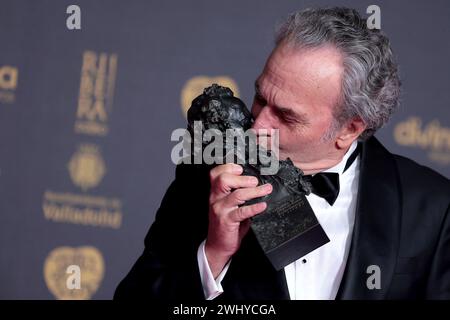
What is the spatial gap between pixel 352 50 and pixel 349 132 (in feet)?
0.70

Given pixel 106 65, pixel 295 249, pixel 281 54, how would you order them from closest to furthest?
pixel 295 249
pixel 281 54
pixel 106 65

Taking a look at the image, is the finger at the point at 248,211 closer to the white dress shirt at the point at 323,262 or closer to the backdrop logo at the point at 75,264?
the white dress shirt at the point at 323,262

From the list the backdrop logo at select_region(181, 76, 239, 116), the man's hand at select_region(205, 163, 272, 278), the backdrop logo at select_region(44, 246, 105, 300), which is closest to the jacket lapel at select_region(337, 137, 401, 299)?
the man's hand at select_region(205, 163, 272, 278)

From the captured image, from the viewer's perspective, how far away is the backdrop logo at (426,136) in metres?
3.32

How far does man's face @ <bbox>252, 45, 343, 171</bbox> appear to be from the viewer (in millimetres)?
1692

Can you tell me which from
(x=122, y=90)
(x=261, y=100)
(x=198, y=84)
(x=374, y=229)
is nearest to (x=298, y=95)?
(x=261, y=100)

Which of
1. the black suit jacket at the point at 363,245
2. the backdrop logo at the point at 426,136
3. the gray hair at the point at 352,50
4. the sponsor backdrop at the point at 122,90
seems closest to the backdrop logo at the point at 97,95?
the sponsor backdrop at the point at 122,90

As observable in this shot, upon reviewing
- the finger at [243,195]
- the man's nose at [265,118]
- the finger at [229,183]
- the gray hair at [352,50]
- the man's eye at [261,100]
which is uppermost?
the gray hair at [352,50]

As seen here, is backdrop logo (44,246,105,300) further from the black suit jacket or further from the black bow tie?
the black bow tie

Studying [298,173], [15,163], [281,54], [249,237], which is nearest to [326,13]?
[281,54]

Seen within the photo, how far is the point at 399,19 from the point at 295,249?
203 centimetres

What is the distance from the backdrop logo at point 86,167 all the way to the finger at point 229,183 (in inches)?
71.9

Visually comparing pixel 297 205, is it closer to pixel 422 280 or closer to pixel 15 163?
pixel 422 280

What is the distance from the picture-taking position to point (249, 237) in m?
1.78
